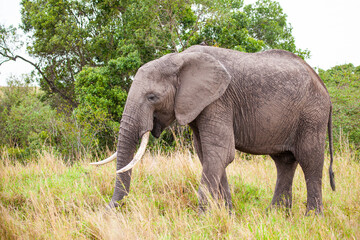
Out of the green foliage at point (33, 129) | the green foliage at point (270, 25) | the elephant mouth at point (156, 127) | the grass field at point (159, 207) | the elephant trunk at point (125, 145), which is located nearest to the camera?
the grass field at point (159, 207)

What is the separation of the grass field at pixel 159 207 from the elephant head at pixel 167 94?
65cm

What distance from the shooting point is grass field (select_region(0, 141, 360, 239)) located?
11.3 ft

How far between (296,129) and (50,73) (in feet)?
53.9

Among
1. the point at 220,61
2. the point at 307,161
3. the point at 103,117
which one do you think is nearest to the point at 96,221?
the point at 220,61

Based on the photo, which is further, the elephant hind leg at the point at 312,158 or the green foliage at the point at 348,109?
the green foliage at the point at 348,109

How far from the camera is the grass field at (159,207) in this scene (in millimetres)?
3449

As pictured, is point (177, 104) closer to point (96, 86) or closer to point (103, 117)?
point (103, 117)

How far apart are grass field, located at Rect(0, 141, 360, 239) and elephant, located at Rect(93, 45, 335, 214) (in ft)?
1.27

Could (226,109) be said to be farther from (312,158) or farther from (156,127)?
(312,158)

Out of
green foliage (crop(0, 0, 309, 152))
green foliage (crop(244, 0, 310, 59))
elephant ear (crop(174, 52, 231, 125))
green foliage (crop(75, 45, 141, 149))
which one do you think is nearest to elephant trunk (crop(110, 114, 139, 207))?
elephant ear (crop(174, 52, 231, 125))

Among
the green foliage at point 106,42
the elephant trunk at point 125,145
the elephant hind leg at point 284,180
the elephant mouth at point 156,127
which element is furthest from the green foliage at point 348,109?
the elephant trunk at point 125,145

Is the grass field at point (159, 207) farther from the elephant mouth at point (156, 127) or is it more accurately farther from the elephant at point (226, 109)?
the elephant mouth at point (156, 127)

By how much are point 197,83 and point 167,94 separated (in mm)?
377

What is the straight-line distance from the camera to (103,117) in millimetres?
11508
